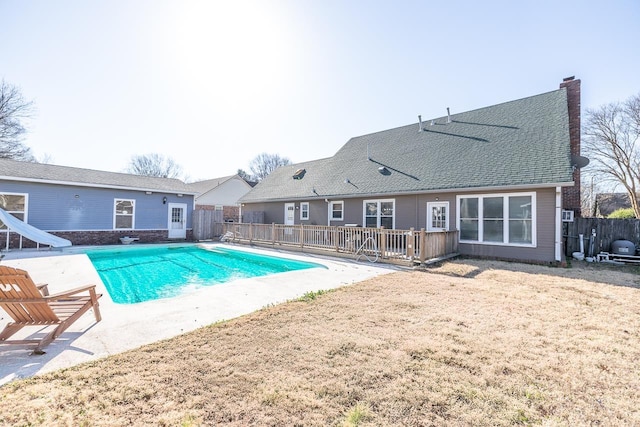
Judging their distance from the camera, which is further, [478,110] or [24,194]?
[478,110]

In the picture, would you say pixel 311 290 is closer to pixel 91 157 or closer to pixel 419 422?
pixel 419 422

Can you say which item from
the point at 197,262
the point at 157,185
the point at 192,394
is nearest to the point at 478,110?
the point at 197,262

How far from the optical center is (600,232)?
1077 centimetres

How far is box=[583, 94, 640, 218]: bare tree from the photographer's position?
22.7 metres

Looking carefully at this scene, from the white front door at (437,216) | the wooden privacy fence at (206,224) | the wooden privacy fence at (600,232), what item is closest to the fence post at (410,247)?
the white front door at (437,216)

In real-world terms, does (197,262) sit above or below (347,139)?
below

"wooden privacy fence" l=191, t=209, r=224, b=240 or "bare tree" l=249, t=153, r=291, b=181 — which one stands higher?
"bare tree" l=249, t=153, r=291, b=181

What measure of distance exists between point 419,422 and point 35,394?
10.2 ft

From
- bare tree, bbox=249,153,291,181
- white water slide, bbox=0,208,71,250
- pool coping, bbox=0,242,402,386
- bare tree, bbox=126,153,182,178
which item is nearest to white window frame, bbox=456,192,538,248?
pool coping, bbox=0,242,402,386

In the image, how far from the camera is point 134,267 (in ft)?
34.0

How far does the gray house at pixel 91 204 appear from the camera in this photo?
514 inches

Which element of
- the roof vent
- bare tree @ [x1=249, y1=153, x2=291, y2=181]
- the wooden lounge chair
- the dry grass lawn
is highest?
bare tree @ [x1=249, y1=153, x2=291, y2=181]

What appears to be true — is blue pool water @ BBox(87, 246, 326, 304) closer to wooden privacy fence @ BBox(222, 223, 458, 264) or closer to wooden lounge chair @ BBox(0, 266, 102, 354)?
wooden privacy fence @ BBox(222, 223, 458, 264)

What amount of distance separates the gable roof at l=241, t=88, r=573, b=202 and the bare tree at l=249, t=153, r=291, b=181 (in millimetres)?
35475
